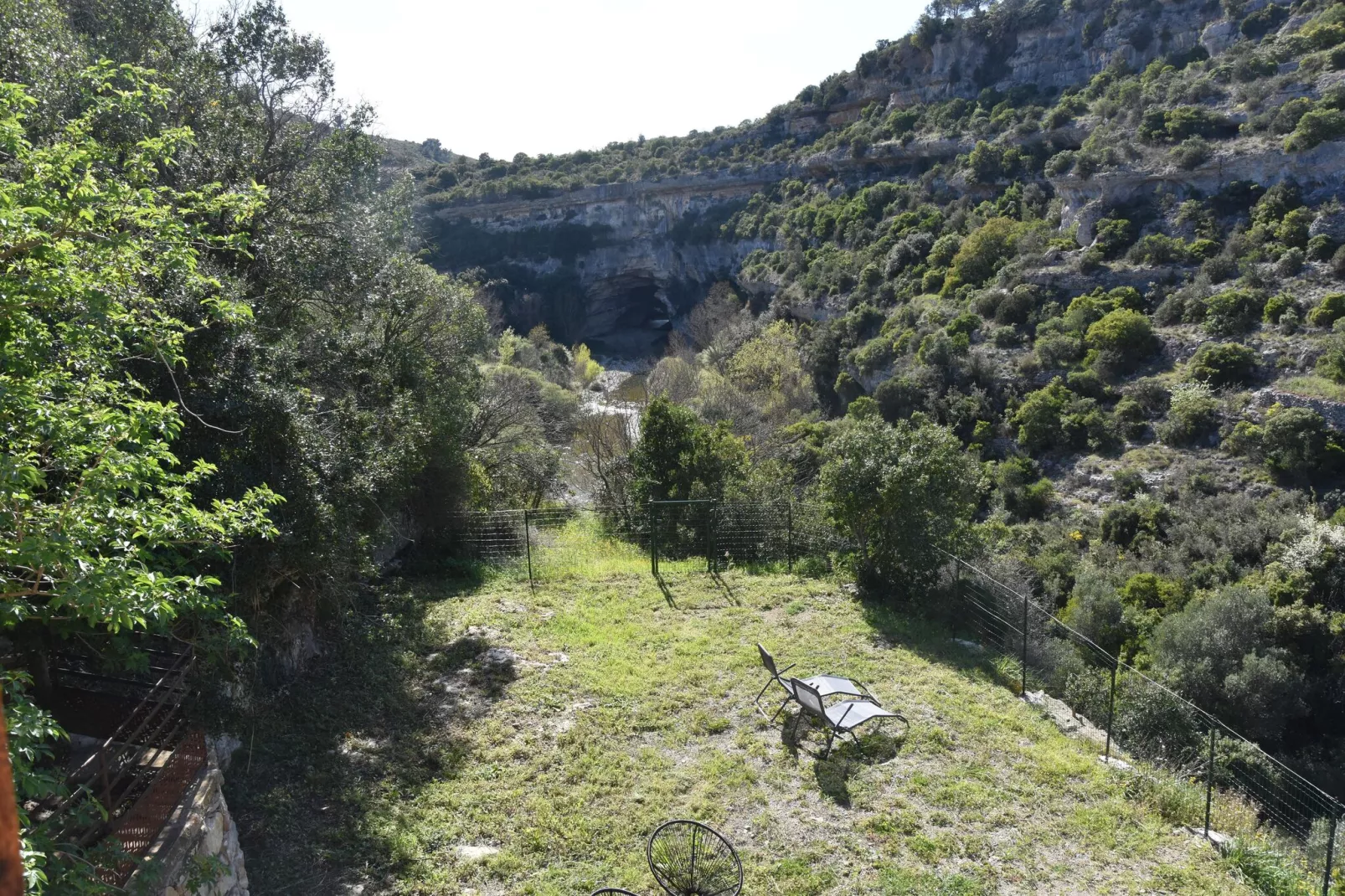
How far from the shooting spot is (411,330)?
15.0m

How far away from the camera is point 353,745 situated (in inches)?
295

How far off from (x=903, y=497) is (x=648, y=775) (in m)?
5.86

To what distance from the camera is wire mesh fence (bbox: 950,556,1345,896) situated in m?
6.59

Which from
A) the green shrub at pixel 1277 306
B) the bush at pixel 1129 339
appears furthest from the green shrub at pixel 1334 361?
the bush at pixel 1129 339

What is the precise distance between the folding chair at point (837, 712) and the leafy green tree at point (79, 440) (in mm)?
4886

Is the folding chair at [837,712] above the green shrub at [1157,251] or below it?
below

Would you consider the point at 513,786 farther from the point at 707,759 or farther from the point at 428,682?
the point at 428,682

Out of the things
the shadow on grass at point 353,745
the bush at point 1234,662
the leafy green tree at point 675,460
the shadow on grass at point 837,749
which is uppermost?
the leafy green tree at point 675,460

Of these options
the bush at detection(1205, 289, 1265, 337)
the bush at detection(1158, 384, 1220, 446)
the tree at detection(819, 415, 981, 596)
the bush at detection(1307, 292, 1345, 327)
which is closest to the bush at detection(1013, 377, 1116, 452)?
the bush at detection(1158, 384, 1220, 446)

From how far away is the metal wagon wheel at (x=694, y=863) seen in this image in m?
5.37

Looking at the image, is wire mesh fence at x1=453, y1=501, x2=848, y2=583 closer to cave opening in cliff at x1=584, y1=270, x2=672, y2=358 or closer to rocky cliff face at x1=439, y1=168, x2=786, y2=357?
rocky cliff face at x1=439, y1=168, x2=786, y2=357

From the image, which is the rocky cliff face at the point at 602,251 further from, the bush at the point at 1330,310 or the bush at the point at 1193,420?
the bush at the point at 1330,310

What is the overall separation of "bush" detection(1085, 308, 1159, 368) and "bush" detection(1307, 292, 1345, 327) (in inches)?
144

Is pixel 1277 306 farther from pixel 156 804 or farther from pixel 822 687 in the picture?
pixel 156 804
